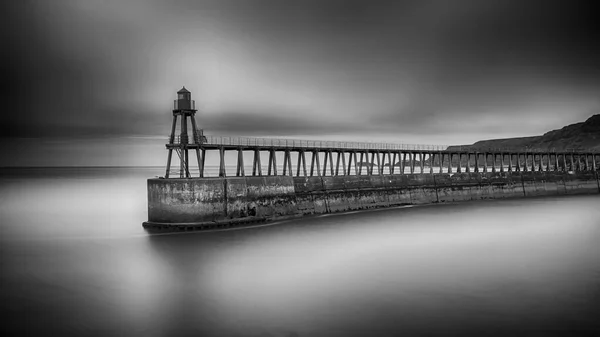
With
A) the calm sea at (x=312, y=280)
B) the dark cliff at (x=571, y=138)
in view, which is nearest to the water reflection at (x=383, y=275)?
the calm sea at (x=312, y=280)

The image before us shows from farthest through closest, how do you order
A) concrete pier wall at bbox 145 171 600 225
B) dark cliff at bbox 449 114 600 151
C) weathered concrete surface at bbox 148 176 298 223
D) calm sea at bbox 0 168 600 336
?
1. dark cliff at bbox 449 114 600 151
2. concrete pier wall at bbox 145 171 600 225
3. weathered concrete surface at bbox 148 176 298 223
4. calm sea at bbox 0 168 600 336

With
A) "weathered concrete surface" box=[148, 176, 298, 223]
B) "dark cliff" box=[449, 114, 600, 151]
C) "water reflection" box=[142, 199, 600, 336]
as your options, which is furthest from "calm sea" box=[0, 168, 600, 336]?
"dark cliff" box=[449, 114, 600, 151]

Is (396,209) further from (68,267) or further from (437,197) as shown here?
(68,267)

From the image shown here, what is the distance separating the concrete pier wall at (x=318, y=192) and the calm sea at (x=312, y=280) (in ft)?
3.34

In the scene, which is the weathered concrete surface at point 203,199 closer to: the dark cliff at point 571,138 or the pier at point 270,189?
the pier at point 270,189

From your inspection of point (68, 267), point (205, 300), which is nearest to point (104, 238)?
point (68, 267)

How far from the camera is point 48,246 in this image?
1556cm

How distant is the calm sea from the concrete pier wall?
3.34 ft

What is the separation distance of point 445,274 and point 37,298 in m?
10.2

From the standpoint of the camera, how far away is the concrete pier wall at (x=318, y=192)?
610 inches

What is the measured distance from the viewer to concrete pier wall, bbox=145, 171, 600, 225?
50.8 ft

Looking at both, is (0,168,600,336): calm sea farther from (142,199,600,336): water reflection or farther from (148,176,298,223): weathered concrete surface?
(148,176,298,223): weathered concrete surface

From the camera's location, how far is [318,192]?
67.5 ft

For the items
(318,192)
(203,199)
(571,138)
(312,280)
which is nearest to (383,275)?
(312,280)
